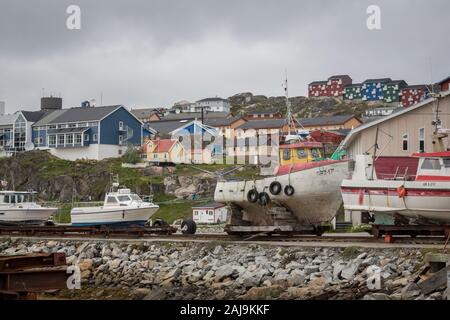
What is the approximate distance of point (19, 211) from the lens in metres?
37.5

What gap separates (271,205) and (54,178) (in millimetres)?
47759

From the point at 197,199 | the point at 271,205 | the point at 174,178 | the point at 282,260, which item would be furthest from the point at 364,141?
the point at 174,178

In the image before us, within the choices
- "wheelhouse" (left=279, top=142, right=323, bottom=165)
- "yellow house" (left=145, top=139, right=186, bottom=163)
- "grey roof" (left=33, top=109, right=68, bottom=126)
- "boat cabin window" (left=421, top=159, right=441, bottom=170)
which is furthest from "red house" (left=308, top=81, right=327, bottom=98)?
"boat cabin window" (left=421, top=159, right=441, bottom=170)

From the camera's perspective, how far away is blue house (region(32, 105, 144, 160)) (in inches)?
3036

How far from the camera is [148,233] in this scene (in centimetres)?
2877

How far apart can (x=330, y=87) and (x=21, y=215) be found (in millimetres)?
123629

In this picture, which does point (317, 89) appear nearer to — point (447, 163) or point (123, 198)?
point (123, 198)

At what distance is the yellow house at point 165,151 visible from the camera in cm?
7469

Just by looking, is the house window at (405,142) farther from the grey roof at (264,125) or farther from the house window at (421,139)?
the grey roof at (264,125)

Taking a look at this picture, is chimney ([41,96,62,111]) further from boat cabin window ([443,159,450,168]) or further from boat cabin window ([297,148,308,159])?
boat cabin window ([443,159,450,168])

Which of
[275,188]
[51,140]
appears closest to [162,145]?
[51,140]

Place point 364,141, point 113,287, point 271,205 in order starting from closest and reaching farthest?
1. point 113,287
2. point 271,205
3. point 364,141

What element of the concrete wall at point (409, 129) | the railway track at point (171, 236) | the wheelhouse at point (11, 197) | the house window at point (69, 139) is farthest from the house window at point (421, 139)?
the house window at point (69, 139)
